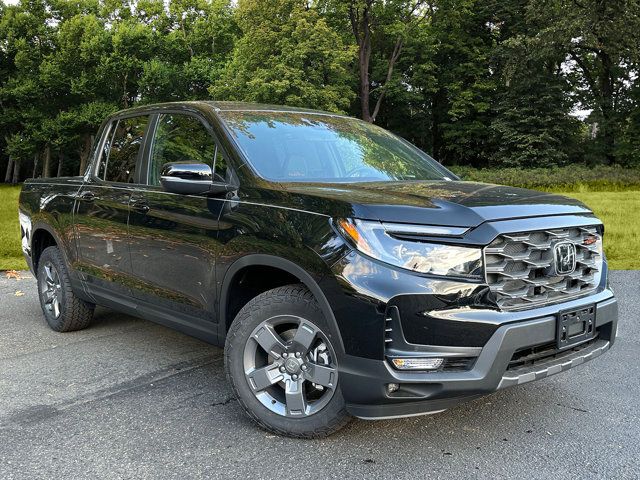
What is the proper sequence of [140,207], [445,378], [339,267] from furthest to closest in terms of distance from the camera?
[140,207]
[339,267]
[445,378]

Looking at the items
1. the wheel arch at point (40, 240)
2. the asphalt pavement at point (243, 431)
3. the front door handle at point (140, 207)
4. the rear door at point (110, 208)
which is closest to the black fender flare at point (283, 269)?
the asphalt pavement at point (243, 431)

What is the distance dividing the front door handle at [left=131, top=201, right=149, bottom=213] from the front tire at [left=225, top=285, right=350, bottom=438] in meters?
1.19

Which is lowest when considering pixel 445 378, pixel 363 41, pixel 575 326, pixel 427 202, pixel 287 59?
pixel 445 378

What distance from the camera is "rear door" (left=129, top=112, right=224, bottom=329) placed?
142 inches

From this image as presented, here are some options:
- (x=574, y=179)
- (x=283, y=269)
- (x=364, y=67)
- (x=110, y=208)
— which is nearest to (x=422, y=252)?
(x=283, y=269)

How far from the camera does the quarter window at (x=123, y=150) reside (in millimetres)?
4520

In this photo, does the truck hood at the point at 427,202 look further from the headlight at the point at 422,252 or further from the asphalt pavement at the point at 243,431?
the asphalt pavement at the point at 243,431

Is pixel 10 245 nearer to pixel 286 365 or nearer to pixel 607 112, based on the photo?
pixel 286 365

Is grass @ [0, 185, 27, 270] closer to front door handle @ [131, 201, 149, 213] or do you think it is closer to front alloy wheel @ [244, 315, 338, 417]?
front door handle @ [131, 201, 149, 213]

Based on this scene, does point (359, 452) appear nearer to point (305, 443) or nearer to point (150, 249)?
point (305, 443)

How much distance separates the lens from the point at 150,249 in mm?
4023

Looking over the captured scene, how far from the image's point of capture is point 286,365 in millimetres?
3152

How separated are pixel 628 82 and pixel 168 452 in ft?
139

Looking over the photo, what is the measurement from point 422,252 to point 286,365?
0.94m
